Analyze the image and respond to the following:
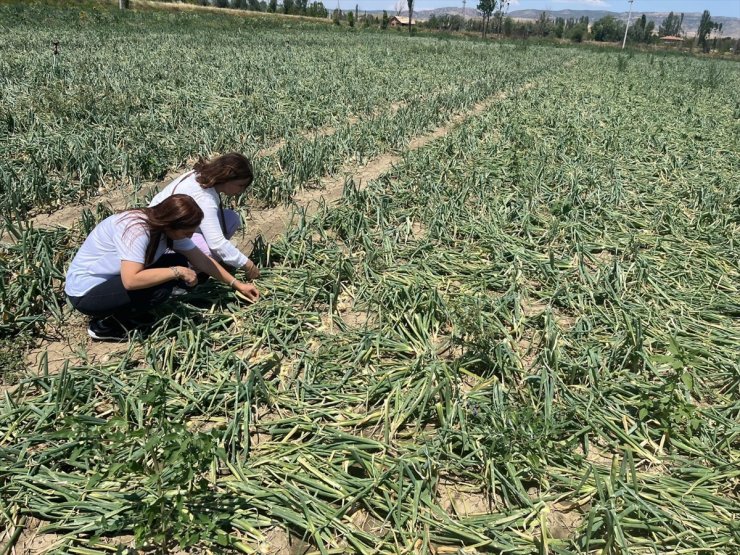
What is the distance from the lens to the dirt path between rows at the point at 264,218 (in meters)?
2.86

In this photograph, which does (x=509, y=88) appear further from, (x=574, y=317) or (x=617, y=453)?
(x=617, y=453)

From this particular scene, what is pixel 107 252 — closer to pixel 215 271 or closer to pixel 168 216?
pixel 168 216

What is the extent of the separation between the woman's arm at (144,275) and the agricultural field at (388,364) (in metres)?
0.32

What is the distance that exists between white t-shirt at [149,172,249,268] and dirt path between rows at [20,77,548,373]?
2.18 ft

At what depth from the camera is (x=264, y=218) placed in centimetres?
479

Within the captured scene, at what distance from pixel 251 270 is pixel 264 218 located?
144 cm

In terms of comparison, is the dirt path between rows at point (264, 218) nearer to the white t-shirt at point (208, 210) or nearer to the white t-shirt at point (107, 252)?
the white t-shirt at point (107, 252)

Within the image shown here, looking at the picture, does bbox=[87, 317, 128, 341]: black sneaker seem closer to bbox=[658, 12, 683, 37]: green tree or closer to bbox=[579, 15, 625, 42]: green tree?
bbox=[579, 15, 625, 42]: green tree

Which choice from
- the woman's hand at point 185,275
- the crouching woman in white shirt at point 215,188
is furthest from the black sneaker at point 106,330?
the crouching woman in white shirt at point 215,188

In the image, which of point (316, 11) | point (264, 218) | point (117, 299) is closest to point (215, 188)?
point (117, 299)

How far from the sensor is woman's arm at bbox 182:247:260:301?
3.12m

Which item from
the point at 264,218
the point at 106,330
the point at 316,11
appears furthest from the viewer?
the point at 316,11

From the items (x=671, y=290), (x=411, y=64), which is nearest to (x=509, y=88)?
(x=411, y=64)

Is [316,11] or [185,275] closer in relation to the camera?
[185,275]
